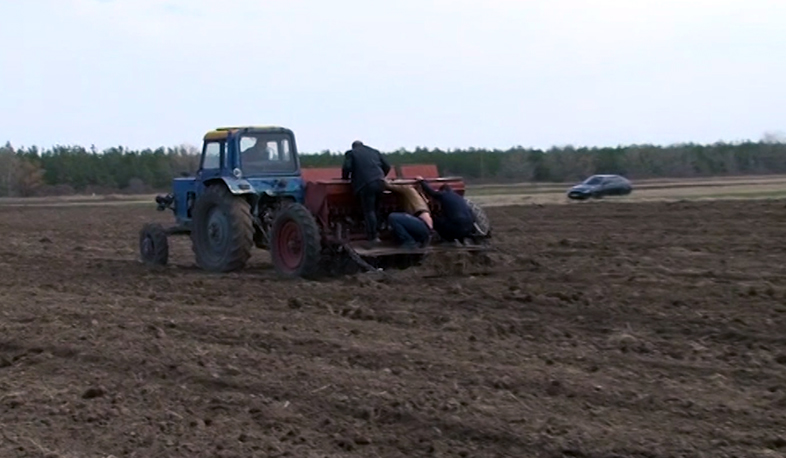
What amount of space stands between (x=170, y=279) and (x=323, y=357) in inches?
224

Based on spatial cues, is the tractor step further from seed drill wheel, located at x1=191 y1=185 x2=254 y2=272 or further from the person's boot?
seed drill wheel, located at x1=191 y1=185 x2=254 y2=272

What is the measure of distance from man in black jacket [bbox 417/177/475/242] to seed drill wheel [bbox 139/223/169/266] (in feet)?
13.1

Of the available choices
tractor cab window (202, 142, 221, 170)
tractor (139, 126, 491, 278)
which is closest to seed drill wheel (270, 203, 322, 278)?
tractor (139, 126, 491, 278)

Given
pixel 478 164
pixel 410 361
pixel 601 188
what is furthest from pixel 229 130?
pixel 478 164

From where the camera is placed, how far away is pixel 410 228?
1338 cm

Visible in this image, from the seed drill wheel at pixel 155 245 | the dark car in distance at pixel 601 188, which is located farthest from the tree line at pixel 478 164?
the seed drill wheel at pixel 155 245

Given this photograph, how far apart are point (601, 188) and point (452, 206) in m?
30.4

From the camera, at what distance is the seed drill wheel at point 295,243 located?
1336cm

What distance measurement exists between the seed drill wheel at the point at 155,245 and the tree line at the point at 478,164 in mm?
47956

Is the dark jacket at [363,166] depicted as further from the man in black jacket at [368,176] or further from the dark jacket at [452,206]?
the dark jacket at [452,206]

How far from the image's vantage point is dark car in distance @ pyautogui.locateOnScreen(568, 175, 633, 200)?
42237mm

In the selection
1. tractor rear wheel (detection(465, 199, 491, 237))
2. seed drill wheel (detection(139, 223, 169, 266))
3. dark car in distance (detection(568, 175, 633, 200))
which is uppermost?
tractor rear wheel (detection(465, 199, 491, 237))

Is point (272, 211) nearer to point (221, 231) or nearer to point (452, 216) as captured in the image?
point (221, 231)

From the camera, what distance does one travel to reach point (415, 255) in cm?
1378
